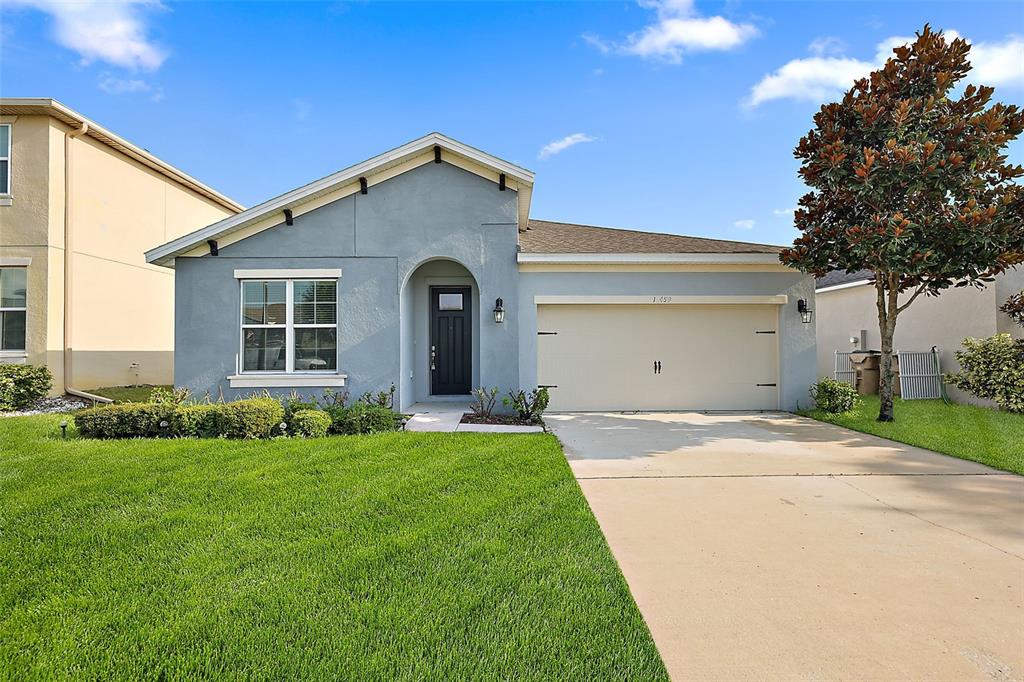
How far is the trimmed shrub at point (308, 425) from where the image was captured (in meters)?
7.73

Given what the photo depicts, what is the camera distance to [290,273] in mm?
9742

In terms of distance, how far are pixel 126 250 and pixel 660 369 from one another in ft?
46.0

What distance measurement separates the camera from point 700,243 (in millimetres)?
11492

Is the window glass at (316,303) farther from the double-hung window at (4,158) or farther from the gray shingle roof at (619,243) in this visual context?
the double-hung window at (4,158)

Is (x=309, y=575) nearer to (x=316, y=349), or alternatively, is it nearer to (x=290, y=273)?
(x=316, y=349)

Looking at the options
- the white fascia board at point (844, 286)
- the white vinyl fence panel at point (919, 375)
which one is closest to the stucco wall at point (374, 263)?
the white vinyl fence panel at point (919, 375)

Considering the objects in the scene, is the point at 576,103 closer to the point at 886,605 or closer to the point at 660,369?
the point at 660,369

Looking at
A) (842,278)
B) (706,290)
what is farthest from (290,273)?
(842,278)

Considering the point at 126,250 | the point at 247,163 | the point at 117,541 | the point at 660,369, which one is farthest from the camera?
the point at 247,163

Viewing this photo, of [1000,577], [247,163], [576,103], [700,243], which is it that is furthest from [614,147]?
[1000,577]

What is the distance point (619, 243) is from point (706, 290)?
2.25m

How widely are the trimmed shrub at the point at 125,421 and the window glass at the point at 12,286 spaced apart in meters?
6.23

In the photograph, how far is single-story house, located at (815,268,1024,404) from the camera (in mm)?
11039

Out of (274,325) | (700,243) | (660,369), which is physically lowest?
(660,369)
